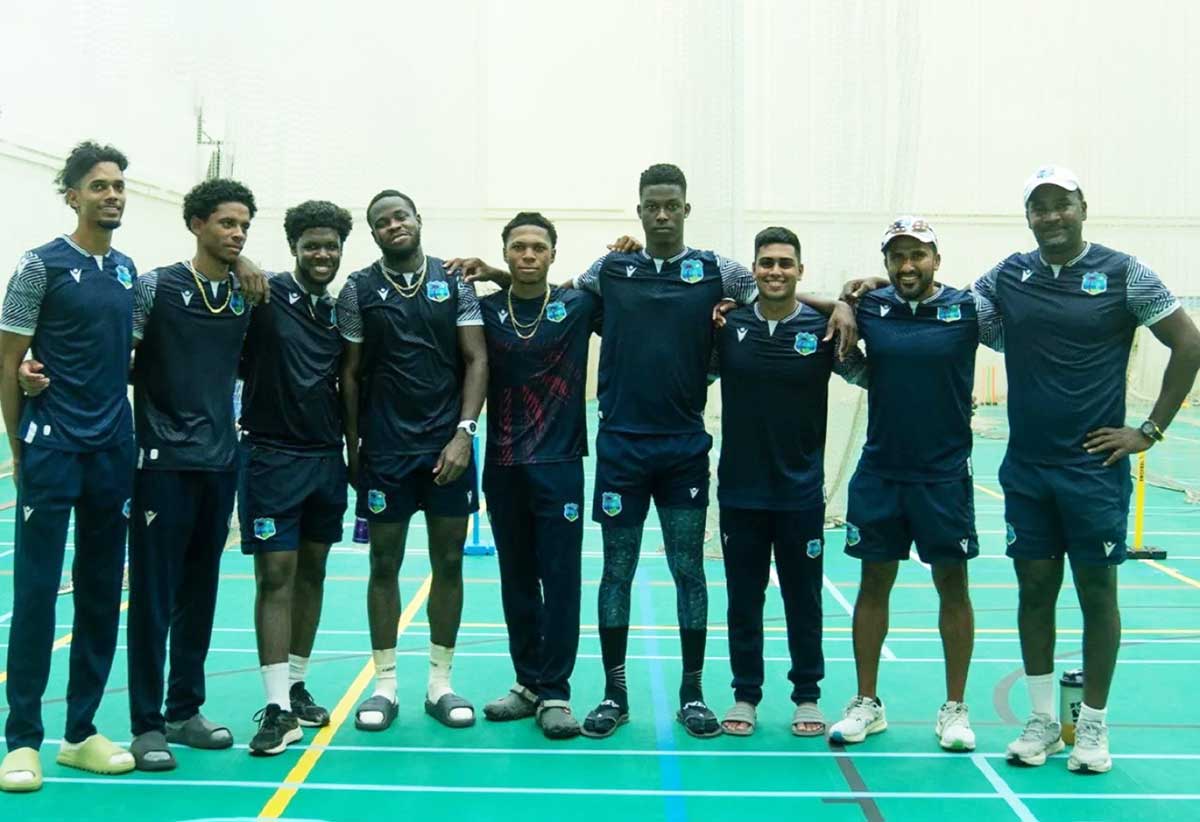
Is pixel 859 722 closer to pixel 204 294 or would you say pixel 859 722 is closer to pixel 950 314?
pixel 950 314

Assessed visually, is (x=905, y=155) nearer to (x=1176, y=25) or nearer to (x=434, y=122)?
(x=434, y=122)

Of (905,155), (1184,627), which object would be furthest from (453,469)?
(905,155)

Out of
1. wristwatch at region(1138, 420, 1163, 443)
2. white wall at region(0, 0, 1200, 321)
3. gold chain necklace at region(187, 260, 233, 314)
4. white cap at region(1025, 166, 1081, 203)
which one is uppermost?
white wall at region(0, 0, 1200, 321)

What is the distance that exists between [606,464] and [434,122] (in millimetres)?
6190

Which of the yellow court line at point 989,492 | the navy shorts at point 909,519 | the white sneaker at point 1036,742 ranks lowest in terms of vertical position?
the yellow court line at point 989,492

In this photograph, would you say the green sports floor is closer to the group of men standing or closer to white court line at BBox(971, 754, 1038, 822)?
white court line at BBox(971, 754, 1038, 822)

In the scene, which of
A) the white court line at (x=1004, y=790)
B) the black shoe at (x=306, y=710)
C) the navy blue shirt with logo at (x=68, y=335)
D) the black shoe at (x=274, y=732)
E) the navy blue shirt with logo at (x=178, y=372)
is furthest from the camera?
the black shoe at (x=306, y=710)

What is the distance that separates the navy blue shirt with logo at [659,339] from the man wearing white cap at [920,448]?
59cm

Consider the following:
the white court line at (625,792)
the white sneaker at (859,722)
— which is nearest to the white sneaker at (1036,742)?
the white court line at (625,792)

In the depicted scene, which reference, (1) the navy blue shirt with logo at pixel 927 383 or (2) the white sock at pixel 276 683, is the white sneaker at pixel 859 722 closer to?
(1) the navy blue shirt with logo at pixel 927 383

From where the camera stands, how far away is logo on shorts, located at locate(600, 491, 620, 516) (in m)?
4.65

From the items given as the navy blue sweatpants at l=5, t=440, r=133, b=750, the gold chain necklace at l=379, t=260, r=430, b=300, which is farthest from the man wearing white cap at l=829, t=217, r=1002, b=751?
the navy blue sweatpants at l=5, t=440, r=133, b=750

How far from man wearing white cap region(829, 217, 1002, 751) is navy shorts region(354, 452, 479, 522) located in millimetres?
1481

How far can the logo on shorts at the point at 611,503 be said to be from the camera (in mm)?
4654
